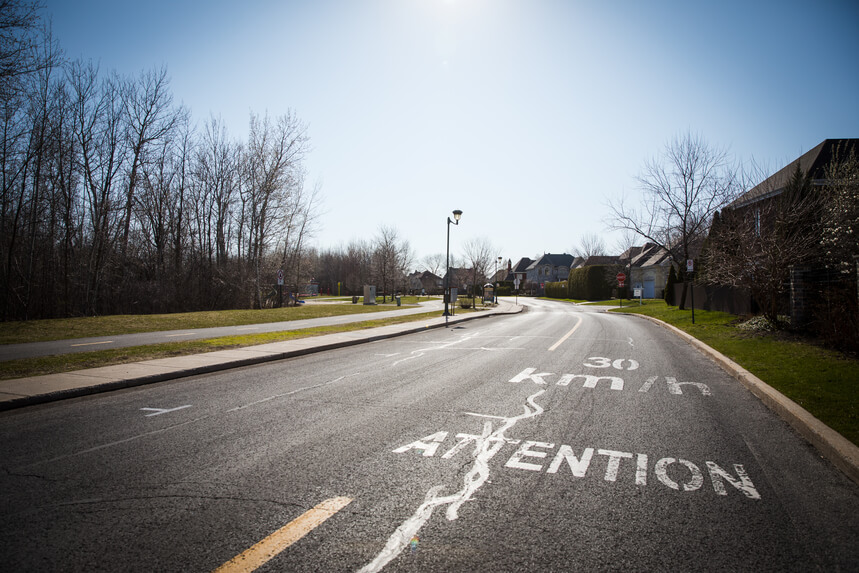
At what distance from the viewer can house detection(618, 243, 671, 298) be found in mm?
57894

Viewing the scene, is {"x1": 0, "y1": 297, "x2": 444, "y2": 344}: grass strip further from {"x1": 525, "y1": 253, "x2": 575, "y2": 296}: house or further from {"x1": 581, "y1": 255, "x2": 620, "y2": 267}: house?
{"x1": 525, "y1": 253, "x2": 575, "y2": 296}: house

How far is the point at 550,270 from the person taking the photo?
3875 inches

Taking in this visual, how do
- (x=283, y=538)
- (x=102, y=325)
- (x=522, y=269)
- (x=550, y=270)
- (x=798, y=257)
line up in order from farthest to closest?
(x=522, y=269) < (x=550, y=270) < (x=102, y=325) < (x=798, y=257) < (x=283, y=538)

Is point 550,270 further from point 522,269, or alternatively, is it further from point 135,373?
point 135,373

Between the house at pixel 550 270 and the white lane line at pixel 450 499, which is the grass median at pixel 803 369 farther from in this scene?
the house at pixel 550 270

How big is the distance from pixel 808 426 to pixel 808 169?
1031 inches

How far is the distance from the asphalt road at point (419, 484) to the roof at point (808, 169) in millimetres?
23181

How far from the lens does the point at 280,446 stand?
15.0 feet

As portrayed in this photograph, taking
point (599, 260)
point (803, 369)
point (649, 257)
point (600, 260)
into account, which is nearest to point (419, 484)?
point (803, 369)

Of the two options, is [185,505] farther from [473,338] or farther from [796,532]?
[473,338]

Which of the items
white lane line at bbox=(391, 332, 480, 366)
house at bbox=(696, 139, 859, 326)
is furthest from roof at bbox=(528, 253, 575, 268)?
white lane line at bbox=(391, 332, 480, 366)

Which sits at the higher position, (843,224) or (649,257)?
(649,257)

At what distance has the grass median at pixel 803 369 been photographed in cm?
550

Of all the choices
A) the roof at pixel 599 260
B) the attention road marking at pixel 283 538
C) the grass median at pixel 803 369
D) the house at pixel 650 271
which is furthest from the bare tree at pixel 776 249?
the roof at pixel 599 260
